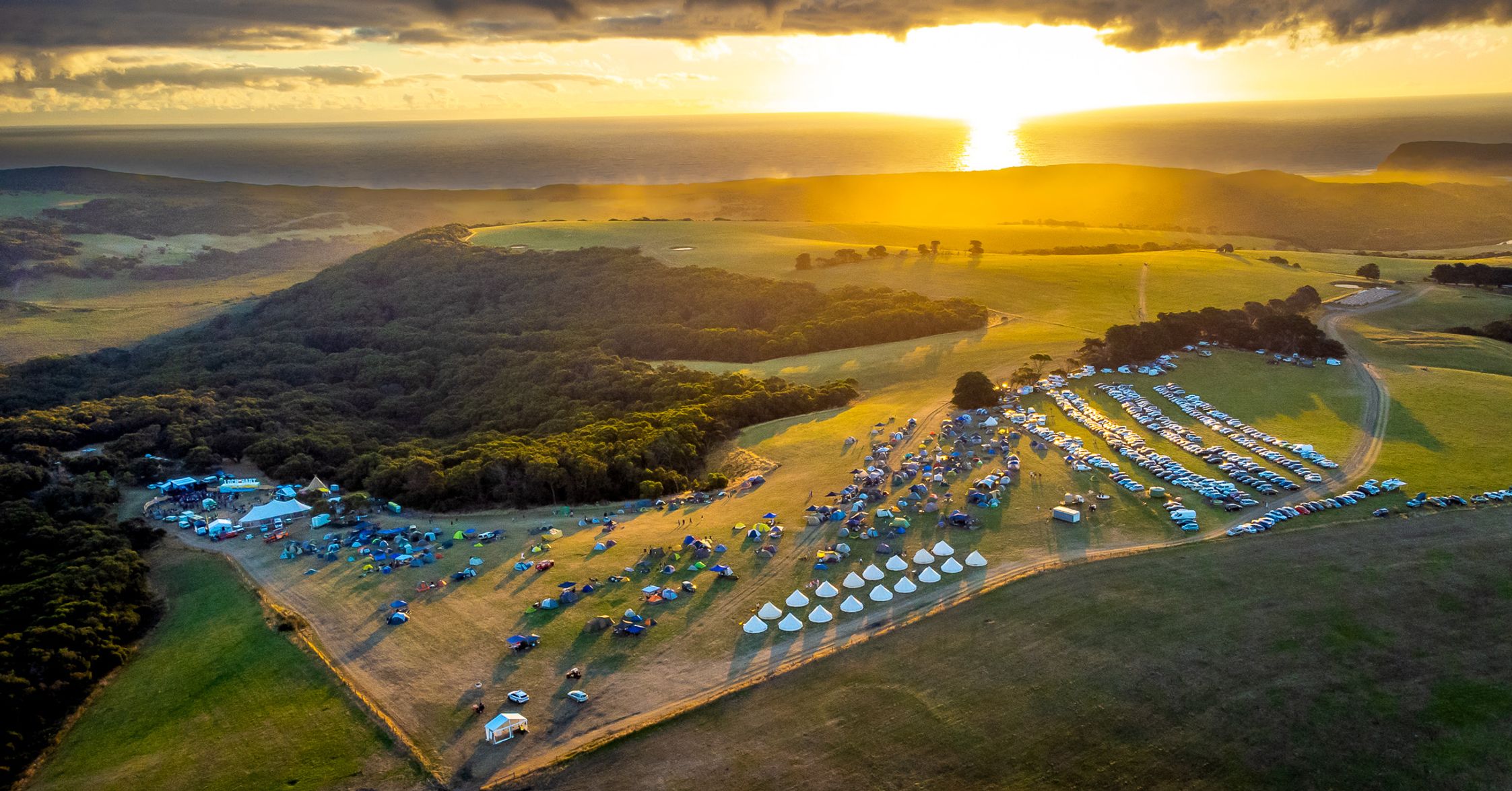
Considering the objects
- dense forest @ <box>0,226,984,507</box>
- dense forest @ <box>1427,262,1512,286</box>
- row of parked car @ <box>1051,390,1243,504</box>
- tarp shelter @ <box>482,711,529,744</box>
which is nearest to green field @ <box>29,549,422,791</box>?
tarp shelter @ <box>482,711,529,744</box>

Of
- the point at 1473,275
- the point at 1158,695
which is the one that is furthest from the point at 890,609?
the point at 1473,275

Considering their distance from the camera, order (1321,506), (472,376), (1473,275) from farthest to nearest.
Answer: (1473,275) → (472,376) → (1321,506)

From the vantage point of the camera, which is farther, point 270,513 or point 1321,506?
point 270,513

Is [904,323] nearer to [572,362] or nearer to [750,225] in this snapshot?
[572,362]

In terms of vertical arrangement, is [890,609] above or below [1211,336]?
below

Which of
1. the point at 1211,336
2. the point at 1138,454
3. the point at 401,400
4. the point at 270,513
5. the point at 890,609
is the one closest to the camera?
the point at 890,609

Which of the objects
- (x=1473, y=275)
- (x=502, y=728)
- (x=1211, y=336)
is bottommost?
(x=502, y=728)

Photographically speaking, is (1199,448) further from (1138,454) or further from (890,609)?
(890,609)
